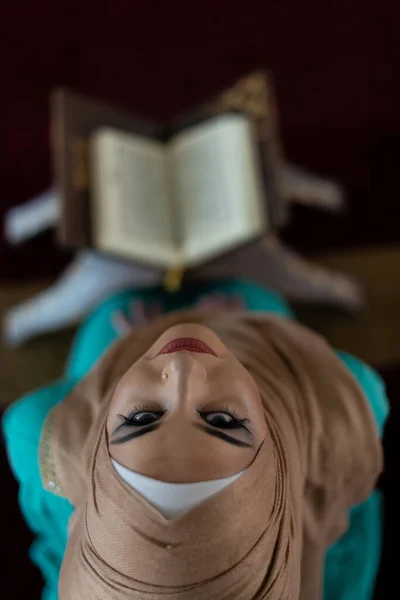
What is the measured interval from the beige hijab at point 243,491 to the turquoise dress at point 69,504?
70 mm

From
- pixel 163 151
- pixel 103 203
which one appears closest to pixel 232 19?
pixel 163 151

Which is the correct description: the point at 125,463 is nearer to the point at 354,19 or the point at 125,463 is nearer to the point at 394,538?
the point at 394,538

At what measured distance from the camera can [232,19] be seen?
1.65m

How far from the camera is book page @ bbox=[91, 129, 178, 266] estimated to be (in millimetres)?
1025

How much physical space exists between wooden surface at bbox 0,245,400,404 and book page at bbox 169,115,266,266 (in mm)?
414

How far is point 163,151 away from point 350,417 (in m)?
0.65

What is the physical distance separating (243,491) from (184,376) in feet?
0.38

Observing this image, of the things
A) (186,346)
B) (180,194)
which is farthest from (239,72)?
(186,346)

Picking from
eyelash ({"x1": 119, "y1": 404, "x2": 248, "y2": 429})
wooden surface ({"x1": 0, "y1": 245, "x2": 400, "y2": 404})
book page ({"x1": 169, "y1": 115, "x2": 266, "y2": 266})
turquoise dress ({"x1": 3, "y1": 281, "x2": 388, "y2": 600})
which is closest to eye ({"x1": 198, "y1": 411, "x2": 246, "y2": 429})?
eyelash ({"x1": 119, "y1": 404, "x2": 248, "y2": 429})

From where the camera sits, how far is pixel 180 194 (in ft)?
3.69

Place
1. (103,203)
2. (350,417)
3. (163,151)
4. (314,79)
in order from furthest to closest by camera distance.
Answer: (314,79), (163,151), (103,203), (350,417)

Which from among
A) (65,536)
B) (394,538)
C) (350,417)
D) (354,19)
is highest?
(354,19)

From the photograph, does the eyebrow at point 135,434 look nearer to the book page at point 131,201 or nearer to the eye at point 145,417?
the eye at point 145,417

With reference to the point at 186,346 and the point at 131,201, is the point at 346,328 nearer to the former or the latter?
the point at 131,201
